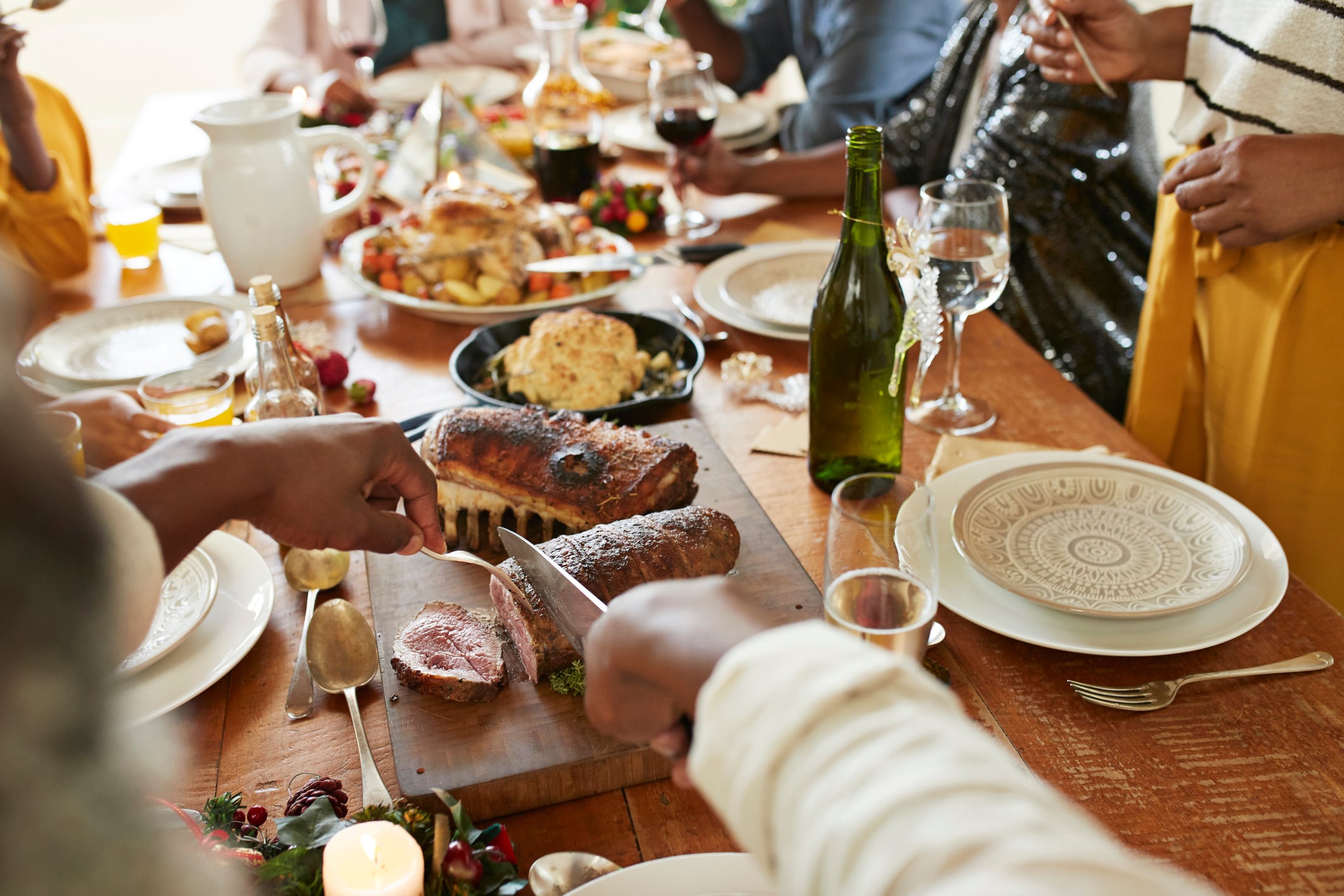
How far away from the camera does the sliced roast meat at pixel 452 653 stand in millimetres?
976

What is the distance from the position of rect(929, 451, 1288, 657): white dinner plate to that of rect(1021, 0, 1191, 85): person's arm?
2.90ft

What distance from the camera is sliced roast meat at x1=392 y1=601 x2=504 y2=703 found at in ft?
3.20

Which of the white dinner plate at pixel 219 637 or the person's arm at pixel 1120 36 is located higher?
the person's arm at pixel 1120 36

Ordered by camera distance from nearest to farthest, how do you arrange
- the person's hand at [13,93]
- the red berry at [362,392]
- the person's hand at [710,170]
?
the red berry at [362,392]
the person's hand at [13,93]
the person's hand at [710,170]

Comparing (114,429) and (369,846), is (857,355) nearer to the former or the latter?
(369,846)

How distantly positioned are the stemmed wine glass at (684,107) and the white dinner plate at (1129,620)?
4.60 feet

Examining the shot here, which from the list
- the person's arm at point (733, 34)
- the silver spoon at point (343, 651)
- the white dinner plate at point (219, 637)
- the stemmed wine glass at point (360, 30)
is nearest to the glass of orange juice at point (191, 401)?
the white dinner plate at point (219, 637)

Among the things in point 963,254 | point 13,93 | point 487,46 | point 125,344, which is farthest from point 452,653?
point 487,46

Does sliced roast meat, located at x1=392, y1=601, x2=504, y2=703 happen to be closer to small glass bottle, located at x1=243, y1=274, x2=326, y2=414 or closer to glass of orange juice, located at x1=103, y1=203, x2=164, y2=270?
small glass bottle, located at x1=243, y1=274, x2=326, y2=414

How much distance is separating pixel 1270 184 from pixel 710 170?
1319 mm

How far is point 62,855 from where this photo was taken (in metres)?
0.37

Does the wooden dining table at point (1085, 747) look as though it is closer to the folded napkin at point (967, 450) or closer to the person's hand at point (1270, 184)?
the folded napkin at point (967, 450)

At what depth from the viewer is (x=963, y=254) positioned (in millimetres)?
1478

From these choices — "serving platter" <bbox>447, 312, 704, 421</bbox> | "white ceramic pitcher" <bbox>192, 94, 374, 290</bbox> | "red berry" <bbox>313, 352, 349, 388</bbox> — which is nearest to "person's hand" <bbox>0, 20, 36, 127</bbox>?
"white ceramic pitcher" <bbox>192, 94, 374, 290</bbox>
